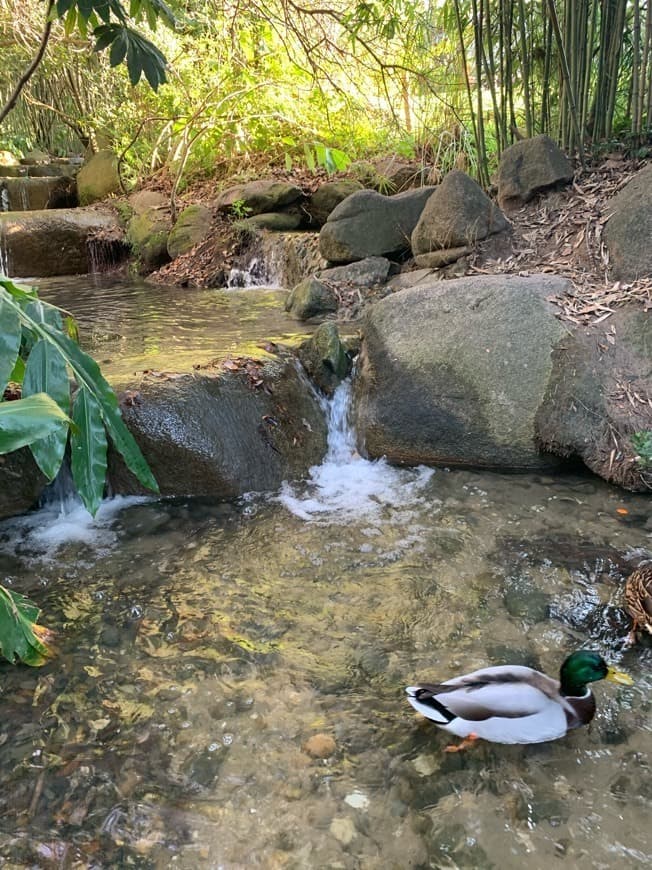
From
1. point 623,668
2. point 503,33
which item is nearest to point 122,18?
point 623,668

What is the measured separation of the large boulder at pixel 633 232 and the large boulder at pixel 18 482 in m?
4.00

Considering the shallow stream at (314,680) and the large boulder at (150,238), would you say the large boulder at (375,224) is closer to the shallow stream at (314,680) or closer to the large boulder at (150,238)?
the large boulder at (150,238)

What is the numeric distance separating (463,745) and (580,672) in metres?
0.43

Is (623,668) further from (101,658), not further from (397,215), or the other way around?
(397,215)

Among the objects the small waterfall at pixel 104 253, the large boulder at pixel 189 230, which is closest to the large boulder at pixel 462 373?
the large boulder at pixel 189 230

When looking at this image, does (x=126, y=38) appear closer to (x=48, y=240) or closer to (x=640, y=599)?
(x=640, y=599)

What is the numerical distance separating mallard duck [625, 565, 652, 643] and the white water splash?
1.29m

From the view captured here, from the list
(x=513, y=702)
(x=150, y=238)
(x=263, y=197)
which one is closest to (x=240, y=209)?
(x=263, y=197)

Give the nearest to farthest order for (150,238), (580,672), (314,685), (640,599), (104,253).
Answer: (580,672)
(314,685)
(640,599)
(150,238)
(104,253)

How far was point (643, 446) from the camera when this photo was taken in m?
3.43

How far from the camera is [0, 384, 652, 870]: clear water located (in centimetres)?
169

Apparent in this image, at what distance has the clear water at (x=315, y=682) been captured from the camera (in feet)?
5.53

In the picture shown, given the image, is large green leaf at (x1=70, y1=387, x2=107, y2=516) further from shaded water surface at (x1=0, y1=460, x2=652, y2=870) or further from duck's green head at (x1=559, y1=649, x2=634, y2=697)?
duck's green head at (x1=559, y1=649, x2=634, y2=697)

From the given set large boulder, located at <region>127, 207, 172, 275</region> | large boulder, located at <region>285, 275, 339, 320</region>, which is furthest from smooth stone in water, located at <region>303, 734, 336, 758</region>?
large boulder, located at <region>127, 207, 172, 275</region>
